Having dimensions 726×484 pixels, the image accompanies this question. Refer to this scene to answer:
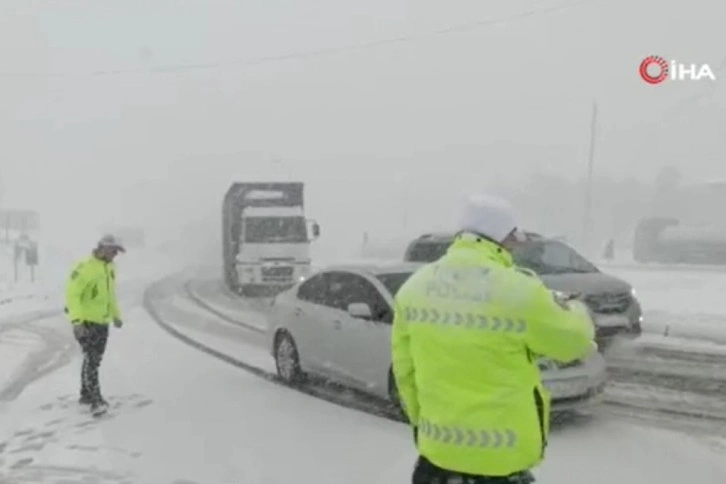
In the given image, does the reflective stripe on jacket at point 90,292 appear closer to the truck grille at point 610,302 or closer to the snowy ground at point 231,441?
the snowy ground at point 231,441

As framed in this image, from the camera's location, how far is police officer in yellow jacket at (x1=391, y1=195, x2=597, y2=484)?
323 centimetres

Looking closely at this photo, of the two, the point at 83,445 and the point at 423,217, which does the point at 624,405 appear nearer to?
the point at 83,445

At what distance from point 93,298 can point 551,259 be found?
25.0ft

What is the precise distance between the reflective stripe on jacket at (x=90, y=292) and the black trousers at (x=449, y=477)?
7.08 meters

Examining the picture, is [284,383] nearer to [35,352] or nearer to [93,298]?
[93,298]

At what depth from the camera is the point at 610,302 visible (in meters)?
14.6

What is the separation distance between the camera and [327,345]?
1123cm

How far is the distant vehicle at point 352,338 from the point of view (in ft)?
30.1

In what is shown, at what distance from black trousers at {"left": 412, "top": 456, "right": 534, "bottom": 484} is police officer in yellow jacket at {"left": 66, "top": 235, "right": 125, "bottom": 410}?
7.08 meters

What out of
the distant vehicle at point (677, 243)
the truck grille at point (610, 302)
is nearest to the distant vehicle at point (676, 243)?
the distant vehicle at point (677, 243)

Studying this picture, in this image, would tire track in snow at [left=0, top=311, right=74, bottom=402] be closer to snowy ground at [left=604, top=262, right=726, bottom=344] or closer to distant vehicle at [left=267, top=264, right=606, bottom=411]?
distant vehicle at [left=267, top=264, right=606, bottom=411]

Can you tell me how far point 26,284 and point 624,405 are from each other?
2754 centimetres

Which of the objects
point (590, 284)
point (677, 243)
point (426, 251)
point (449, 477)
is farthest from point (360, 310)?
point (677, 243)

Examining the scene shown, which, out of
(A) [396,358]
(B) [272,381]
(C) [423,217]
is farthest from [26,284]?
(C) [423,217]
